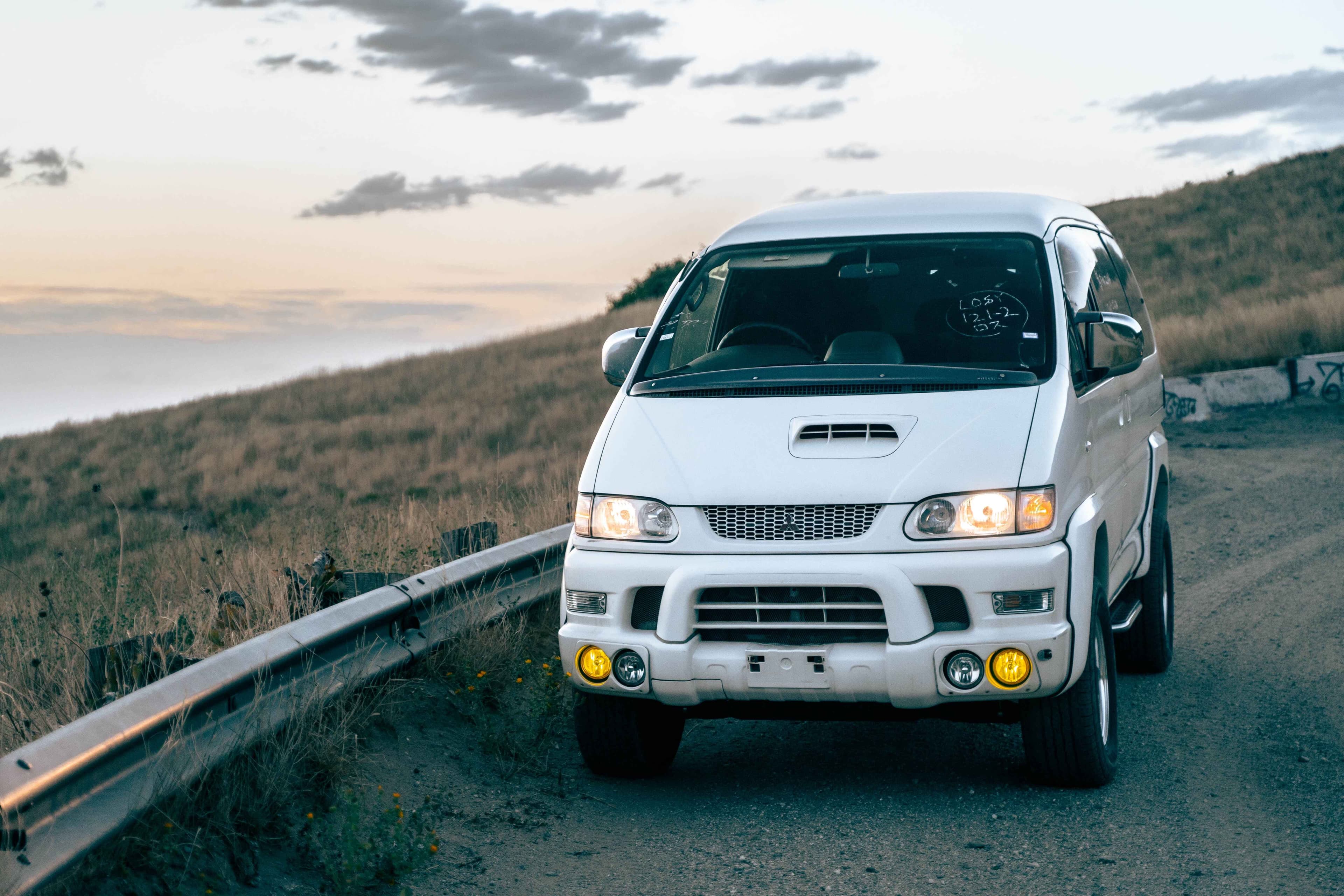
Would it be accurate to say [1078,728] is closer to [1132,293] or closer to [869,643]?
[869,643]

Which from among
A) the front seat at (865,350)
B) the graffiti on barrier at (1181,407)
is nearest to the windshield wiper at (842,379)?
the front seat at (865,350)

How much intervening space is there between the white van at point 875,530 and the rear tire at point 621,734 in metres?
0.01

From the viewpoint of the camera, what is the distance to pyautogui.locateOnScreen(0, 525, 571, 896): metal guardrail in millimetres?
3285

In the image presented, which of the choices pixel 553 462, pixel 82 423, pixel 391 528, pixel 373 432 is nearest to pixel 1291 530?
pixel 391 528

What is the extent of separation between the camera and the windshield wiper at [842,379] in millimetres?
5000

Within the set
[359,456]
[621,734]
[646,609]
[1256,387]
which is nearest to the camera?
[646,609]

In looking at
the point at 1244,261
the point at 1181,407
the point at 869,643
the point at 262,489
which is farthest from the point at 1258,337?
the point at 1244,261

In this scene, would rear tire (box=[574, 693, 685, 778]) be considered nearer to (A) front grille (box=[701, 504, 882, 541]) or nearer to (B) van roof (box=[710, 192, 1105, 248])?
(A) front grille (box=[701, 504, 882, 541])

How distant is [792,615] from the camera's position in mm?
4648

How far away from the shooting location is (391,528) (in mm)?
9227

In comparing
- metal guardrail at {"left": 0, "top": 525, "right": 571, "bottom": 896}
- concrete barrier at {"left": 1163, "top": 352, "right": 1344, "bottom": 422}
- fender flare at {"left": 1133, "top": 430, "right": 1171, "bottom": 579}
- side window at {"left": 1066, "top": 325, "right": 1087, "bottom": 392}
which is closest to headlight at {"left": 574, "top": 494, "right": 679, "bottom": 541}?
metal guardrail at {"left": 0, "top": 525, "right": 571, "bottom": 896}

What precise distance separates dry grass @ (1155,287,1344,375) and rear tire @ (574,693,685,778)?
639 inches

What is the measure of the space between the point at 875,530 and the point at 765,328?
1.78 metres

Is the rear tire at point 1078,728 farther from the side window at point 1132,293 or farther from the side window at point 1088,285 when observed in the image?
the side window at point 1132,293
